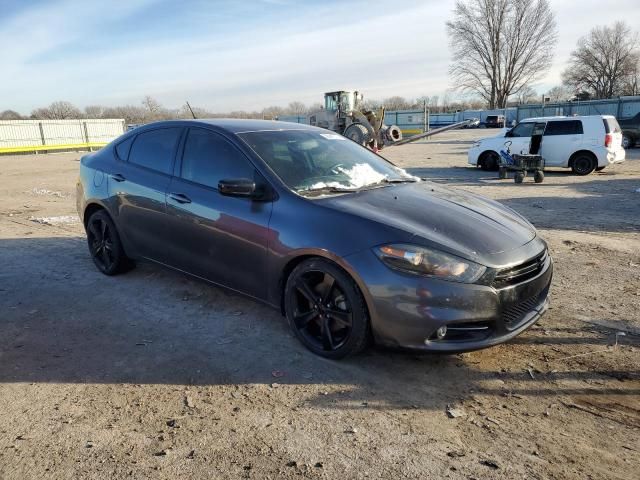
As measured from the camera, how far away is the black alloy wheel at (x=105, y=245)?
5.18m

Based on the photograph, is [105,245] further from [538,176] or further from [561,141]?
[561,141]

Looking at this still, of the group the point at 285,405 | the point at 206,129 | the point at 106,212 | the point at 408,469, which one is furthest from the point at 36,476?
the point at 106,212

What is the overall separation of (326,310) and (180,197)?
1716mm

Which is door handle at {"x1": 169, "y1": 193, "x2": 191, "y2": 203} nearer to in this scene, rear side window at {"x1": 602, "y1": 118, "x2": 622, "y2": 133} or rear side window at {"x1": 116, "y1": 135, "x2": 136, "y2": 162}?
rear side window at {"x1": 116, "y1": 135, "x2": 136, "y2": 162}

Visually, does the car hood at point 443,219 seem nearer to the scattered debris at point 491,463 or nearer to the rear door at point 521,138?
the scattered debris at point 491,463

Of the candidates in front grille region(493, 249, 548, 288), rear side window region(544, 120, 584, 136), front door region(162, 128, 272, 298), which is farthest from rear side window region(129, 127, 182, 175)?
rear side window region(544, 120, 584, 136)

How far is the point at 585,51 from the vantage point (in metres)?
75.1

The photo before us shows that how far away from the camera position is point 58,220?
8758mm

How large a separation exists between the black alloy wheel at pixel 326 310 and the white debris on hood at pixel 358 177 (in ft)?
2.47

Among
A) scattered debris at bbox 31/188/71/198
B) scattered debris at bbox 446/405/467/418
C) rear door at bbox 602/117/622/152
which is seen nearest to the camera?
scattered debris at bbox 446/405/467/418

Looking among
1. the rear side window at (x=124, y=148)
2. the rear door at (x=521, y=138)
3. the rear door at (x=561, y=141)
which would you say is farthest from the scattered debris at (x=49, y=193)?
the rear door at (x=561, y=141)

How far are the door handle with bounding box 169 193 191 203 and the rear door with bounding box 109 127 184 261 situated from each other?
0.42 feet

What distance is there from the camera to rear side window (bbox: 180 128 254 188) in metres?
4.02

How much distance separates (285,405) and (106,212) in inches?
129
